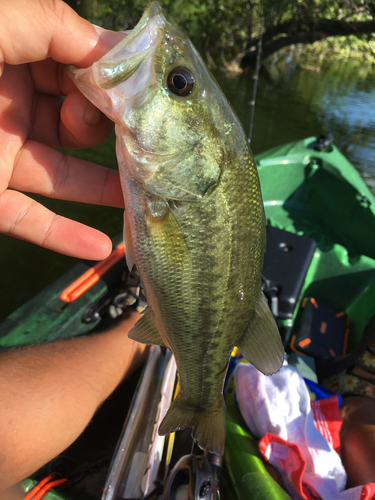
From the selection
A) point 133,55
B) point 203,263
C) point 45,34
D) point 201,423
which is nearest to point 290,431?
point 201,423

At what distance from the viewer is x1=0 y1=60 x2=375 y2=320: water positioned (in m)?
4.38

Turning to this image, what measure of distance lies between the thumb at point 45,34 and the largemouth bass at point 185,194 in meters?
0.08

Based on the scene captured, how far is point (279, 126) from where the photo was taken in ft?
39.3

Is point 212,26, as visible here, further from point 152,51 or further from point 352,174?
point 152,51

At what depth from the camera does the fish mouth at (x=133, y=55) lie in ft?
3.41

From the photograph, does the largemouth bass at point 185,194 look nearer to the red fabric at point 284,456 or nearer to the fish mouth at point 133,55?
the fish mouth at point 133,55

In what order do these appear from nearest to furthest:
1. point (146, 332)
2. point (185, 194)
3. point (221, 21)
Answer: point (185, 194) → point (146, 332) → point (221, 21)

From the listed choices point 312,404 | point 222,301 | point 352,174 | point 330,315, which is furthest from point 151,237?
point 352,174

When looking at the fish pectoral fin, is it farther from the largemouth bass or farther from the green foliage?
the green foliage

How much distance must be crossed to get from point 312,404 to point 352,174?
3250 millimetres

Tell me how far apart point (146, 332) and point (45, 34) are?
1212mm

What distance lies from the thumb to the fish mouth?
0.65ft

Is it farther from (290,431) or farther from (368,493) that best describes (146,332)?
(368,493)

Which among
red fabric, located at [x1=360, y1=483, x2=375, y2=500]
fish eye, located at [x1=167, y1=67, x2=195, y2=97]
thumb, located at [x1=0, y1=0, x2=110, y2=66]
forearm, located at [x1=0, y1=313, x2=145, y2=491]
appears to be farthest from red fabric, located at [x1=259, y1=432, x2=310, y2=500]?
thumb, located at [x1=0, y1=0, x2=110, y2=66]
